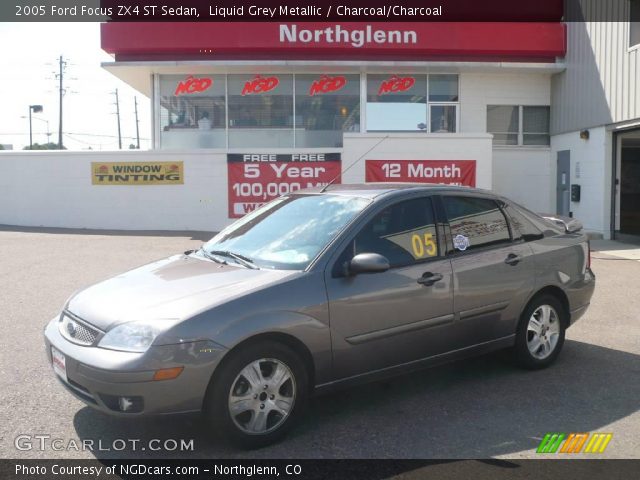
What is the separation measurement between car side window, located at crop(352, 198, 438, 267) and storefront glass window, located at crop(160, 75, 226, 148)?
1503cm

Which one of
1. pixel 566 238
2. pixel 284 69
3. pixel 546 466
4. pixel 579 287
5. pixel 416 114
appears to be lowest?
pixel 546 466

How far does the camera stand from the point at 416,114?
19609 mm

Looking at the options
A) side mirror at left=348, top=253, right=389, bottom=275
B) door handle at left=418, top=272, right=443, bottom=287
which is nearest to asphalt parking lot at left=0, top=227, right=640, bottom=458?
door handle at left=418, top=272, right=443, bottom=287

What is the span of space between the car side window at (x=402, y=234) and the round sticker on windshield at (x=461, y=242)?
20cm

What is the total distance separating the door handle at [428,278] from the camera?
183 inches

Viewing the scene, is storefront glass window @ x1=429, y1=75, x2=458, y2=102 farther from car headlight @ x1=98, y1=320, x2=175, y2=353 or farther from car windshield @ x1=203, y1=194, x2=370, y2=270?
car headlight @ x1=98, y1=320, x2=175, y2=353

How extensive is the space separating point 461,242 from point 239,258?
178 centimetres

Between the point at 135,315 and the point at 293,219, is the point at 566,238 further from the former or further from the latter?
the point at 135,315

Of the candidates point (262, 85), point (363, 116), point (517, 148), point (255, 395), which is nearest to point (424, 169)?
point (363, 116)

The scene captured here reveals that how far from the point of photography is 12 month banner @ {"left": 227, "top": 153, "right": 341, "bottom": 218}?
1739cm

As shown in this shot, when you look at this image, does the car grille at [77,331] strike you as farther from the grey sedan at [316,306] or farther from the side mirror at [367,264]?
the side mirror at [367,264]

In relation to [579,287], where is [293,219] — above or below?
above

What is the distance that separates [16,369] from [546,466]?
4.31 m

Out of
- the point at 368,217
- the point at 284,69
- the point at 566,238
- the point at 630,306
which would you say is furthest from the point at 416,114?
the point at 368,217
